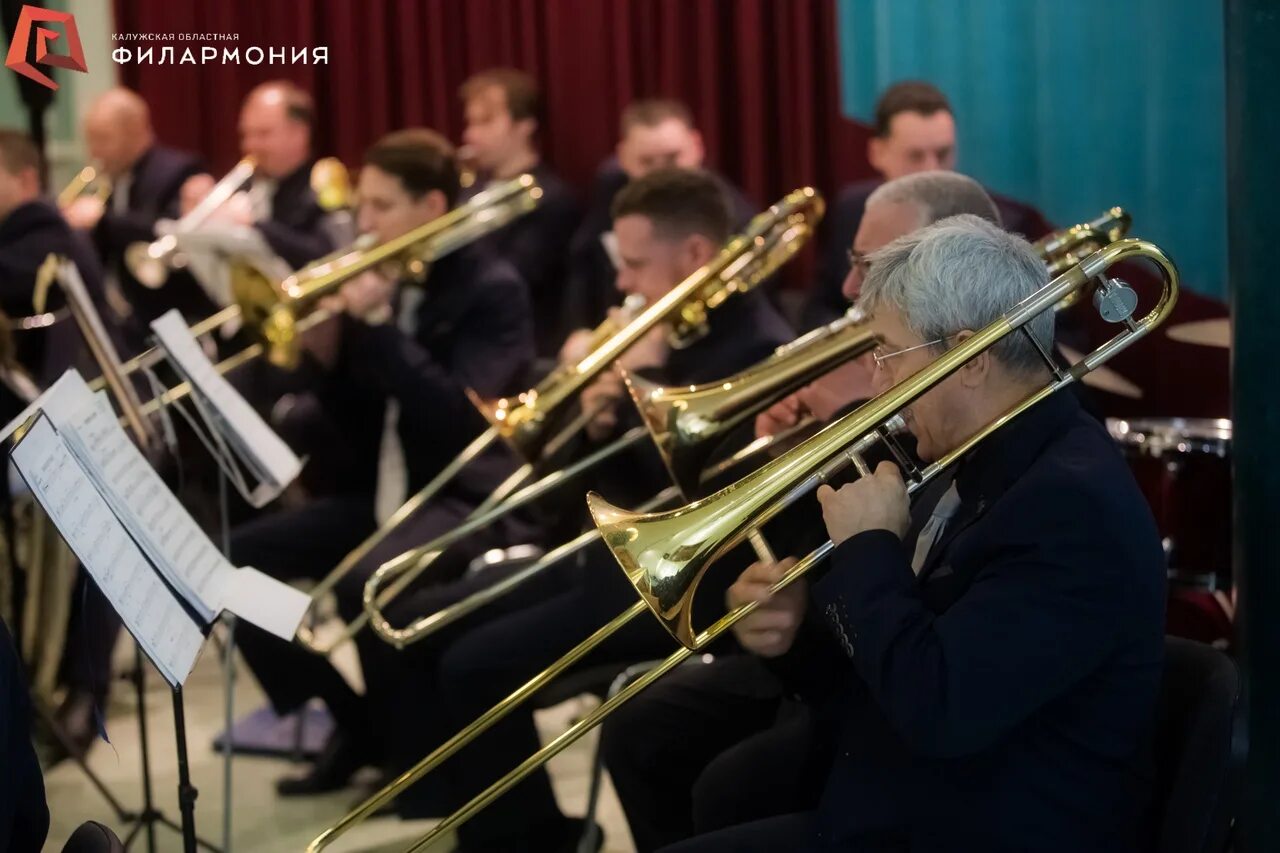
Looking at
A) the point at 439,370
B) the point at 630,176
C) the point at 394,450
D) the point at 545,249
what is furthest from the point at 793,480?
the point at 394,450

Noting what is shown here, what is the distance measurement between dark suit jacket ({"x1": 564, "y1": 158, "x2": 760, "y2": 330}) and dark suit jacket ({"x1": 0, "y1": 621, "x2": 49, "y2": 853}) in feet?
10.1

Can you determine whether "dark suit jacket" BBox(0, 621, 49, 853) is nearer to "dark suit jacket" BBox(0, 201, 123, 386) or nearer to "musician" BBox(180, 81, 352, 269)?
"dark suit jacket" BBox(0, 201, 123, 386)

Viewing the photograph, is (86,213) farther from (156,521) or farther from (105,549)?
(105,549)

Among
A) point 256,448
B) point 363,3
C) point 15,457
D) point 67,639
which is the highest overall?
point 363,3

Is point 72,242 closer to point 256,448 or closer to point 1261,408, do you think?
point 256,448

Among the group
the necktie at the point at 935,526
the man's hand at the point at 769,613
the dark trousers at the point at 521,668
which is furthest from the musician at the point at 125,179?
the necktie at the point at 935,526

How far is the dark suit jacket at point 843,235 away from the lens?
4.09 metres

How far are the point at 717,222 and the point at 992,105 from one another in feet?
5.31

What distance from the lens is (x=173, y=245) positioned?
473 centimetres

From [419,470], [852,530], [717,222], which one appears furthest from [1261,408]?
[419,470]

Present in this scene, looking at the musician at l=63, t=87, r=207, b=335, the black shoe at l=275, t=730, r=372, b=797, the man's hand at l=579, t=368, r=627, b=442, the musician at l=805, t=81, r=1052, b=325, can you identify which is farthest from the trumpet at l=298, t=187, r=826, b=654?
the musician at l=63, t=87, r=207, b=335

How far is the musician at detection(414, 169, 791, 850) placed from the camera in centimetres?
290

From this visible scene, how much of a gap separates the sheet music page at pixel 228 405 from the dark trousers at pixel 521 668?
521 mm

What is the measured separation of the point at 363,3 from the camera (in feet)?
18.5
